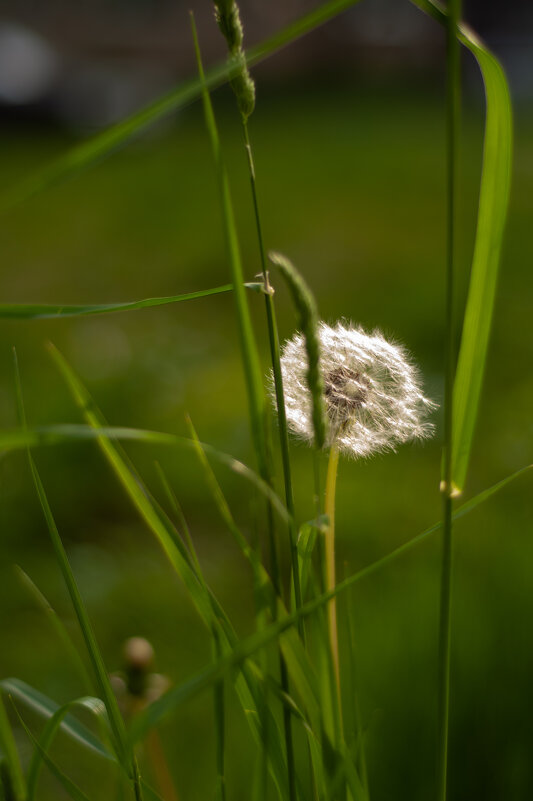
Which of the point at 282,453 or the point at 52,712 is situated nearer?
the point at 282,453

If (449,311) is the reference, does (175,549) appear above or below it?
below

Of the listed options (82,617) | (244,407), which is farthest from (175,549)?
(244,407)

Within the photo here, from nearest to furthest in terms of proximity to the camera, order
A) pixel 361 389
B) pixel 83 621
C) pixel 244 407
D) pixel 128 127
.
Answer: pixel 128 127 < pixel 83 621 < pixel 361 389 < pixel 244 407

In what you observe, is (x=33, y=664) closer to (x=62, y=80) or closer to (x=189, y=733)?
(x=189, y=733)

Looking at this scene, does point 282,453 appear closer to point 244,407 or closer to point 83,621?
point 83,621

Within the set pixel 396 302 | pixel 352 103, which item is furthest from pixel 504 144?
Answer: pixel 352 103

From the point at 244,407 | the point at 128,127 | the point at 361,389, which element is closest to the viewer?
the point at 128,127

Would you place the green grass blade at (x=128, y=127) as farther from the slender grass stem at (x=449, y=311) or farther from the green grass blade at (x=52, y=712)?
the green grass blade at (x=52, y=712)

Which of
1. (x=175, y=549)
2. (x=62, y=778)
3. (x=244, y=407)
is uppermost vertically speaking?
(x=175, y=549)
